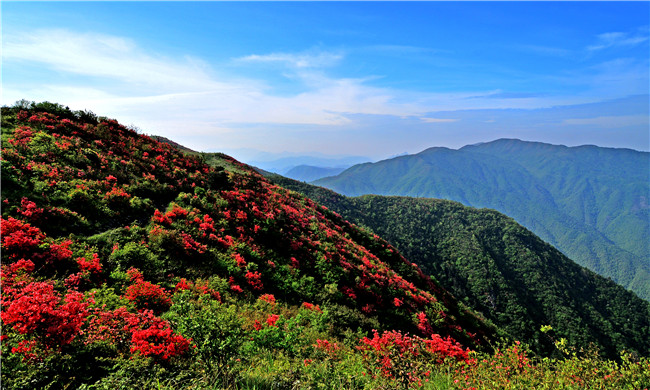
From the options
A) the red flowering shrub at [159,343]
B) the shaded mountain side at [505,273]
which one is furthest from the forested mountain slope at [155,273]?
the shaded mountain side at [505,273]

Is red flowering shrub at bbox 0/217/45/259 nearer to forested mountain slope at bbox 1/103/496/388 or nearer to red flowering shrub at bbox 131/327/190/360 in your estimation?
forested mountain slope at bbox 1/103/496/388

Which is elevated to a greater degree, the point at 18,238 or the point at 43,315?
the point at 18,238

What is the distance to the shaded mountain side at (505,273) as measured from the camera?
225 feet

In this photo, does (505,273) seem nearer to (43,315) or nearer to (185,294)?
(185,294)

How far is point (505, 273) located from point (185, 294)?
333 feet

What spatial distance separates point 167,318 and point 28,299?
3428 mm

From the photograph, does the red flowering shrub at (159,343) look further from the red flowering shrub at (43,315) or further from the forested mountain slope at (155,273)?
the red flowering shrub at (43,315)

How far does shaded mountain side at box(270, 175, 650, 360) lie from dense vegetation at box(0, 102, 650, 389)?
56.8 meters

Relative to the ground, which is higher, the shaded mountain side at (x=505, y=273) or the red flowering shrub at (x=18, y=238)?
the red flowering shrub at (x=18, y=238)

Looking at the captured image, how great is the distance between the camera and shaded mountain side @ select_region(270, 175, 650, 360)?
68.7 metres

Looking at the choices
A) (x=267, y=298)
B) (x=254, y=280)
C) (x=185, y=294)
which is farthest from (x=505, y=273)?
(x=185, y=294)

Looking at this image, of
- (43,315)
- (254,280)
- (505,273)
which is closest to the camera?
(43,315)

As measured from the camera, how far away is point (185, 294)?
1033cm

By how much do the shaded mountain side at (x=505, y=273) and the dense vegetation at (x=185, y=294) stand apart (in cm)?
5683
